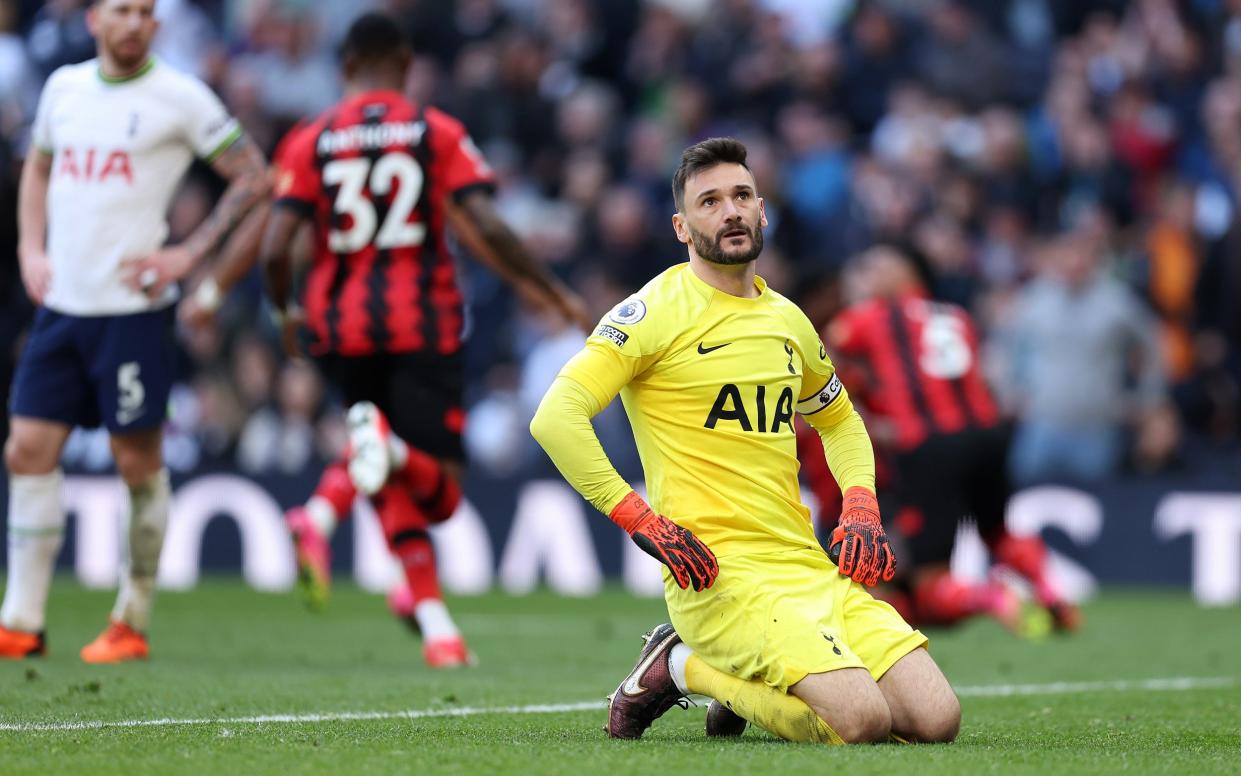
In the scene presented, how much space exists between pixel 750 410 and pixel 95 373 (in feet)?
10.3

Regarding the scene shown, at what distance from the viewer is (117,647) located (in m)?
7.70

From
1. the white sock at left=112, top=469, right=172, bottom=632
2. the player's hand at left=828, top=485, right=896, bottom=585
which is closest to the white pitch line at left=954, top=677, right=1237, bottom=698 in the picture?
the player's hand at left=828, top=485, right=896, bottom=585

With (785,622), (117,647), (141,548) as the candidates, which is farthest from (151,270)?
(785,622)

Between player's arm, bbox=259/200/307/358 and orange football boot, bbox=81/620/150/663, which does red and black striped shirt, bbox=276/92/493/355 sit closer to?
player's arm, bbox=259/200/307/358

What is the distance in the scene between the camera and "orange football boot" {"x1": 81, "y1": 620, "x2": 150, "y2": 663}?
7.61 m

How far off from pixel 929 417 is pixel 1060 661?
2.03 m

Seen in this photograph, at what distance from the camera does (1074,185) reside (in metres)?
14.9

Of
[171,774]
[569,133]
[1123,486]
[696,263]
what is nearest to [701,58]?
[569,133]

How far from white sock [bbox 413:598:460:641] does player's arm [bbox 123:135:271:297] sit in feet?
5.38

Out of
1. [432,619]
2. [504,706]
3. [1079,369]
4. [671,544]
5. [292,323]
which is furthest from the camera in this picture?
[1079,369]

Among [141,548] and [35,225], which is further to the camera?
[141,548]

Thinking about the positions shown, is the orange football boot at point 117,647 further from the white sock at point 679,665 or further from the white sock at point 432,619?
the white sock at point 679,665

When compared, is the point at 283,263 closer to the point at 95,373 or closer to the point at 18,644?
the point at 95,373

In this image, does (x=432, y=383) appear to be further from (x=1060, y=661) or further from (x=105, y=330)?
(x=1060, y=661)
